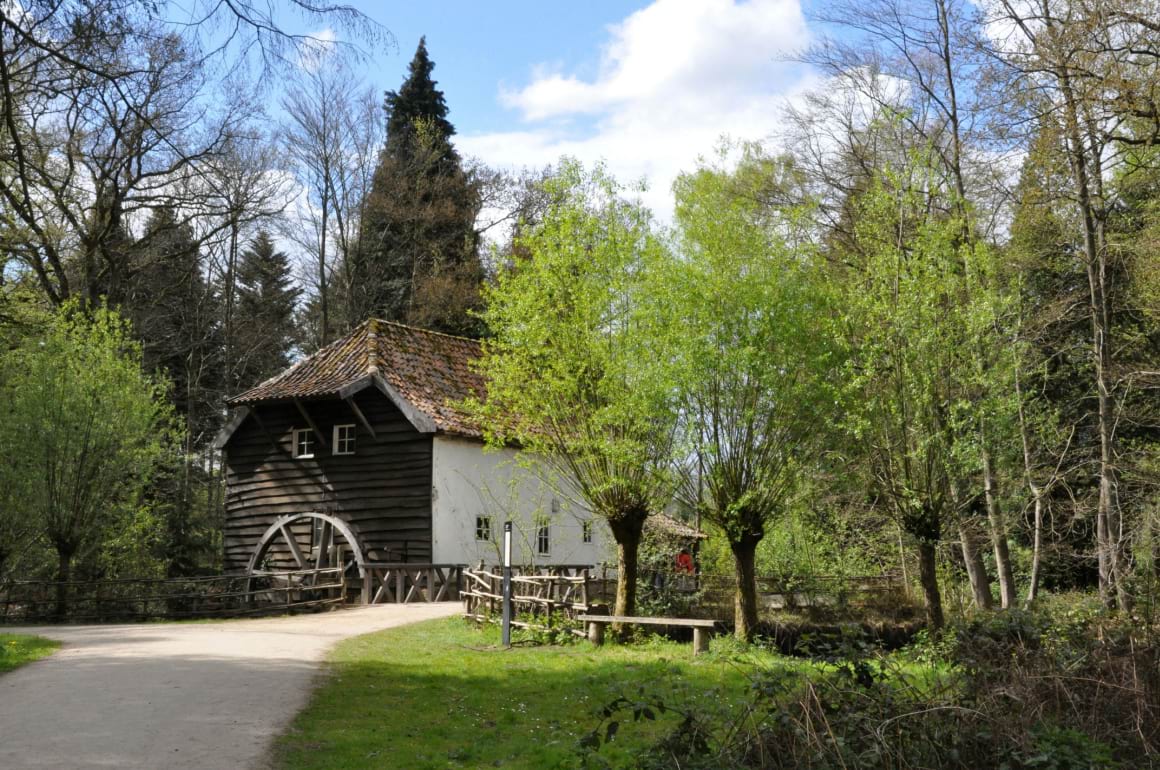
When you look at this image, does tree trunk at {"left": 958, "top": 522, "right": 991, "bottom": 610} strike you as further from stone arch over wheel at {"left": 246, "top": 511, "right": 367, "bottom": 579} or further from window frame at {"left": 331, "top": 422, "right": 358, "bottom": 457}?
window frame at {"left": 331, "top": 422, "right": 358, "bottom": 457}

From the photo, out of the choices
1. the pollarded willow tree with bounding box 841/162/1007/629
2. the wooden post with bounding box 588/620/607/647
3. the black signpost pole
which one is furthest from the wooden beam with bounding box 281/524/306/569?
the pollarded willow tree with bounding box 841/162/1007/629

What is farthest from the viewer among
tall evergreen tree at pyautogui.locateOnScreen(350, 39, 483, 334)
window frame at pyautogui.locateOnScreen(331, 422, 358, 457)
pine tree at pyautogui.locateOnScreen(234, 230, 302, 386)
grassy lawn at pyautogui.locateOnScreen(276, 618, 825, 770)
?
pine tree at pyautogui.locateOnScreen(234, 230, 302, 386)

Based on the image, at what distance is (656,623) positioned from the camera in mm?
14508

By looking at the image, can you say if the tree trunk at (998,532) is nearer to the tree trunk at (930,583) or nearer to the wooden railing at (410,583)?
the tree trunk at (930,583)

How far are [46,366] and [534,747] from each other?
1779cm

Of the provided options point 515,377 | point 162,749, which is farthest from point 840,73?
point 162,749

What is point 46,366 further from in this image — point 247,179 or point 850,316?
point 850,316

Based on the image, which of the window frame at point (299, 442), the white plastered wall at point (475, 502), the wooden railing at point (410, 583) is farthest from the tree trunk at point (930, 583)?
the window frame at point (299, 442)

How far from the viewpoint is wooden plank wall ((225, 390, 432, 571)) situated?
76.9ft

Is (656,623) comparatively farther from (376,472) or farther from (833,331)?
(376,472)

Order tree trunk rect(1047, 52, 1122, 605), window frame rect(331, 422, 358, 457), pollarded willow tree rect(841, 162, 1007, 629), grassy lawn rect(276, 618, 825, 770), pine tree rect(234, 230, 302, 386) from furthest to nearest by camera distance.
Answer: pine tree rect(234, 230, 302, 386) → window frame rect(331, 422, 358, 457) → pollarded willow tree rect(841, 162, 1007, 629) → tree trunk rect(1047, 52, 1122, 605) → grassy lawn rect(276, 618, 825, 770)

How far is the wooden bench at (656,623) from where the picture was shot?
14.0m

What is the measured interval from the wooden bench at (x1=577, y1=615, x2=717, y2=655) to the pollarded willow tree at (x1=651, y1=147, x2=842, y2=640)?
64.1 inches

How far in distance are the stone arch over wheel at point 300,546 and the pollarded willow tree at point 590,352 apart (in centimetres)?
861
